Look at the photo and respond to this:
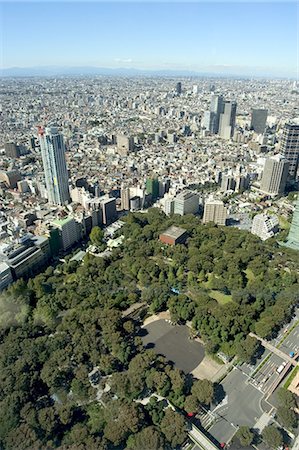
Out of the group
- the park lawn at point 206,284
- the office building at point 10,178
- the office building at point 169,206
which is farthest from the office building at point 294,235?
the office building at point 10,178

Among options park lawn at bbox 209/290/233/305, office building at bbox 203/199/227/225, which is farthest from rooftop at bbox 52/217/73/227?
park lawn at bbox 209/290/233/305

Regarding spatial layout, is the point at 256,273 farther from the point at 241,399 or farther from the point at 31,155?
the point at 31,155

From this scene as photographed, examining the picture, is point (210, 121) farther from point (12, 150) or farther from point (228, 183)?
point (12, 150)

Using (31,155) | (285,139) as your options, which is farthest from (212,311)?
(31,155)

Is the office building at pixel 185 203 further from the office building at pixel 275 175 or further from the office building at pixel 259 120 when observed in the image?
the office building at pixel 259 120

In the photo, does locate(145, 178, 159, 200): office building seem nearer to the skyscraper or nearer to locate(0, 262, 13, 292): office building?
the skyscraper

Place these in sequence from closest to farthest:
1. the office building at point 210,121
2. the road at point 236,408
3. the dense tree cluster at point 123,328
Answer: the dense tree cluster at point 123,328 < the road at point 236,408 < the office building at point 210,121
